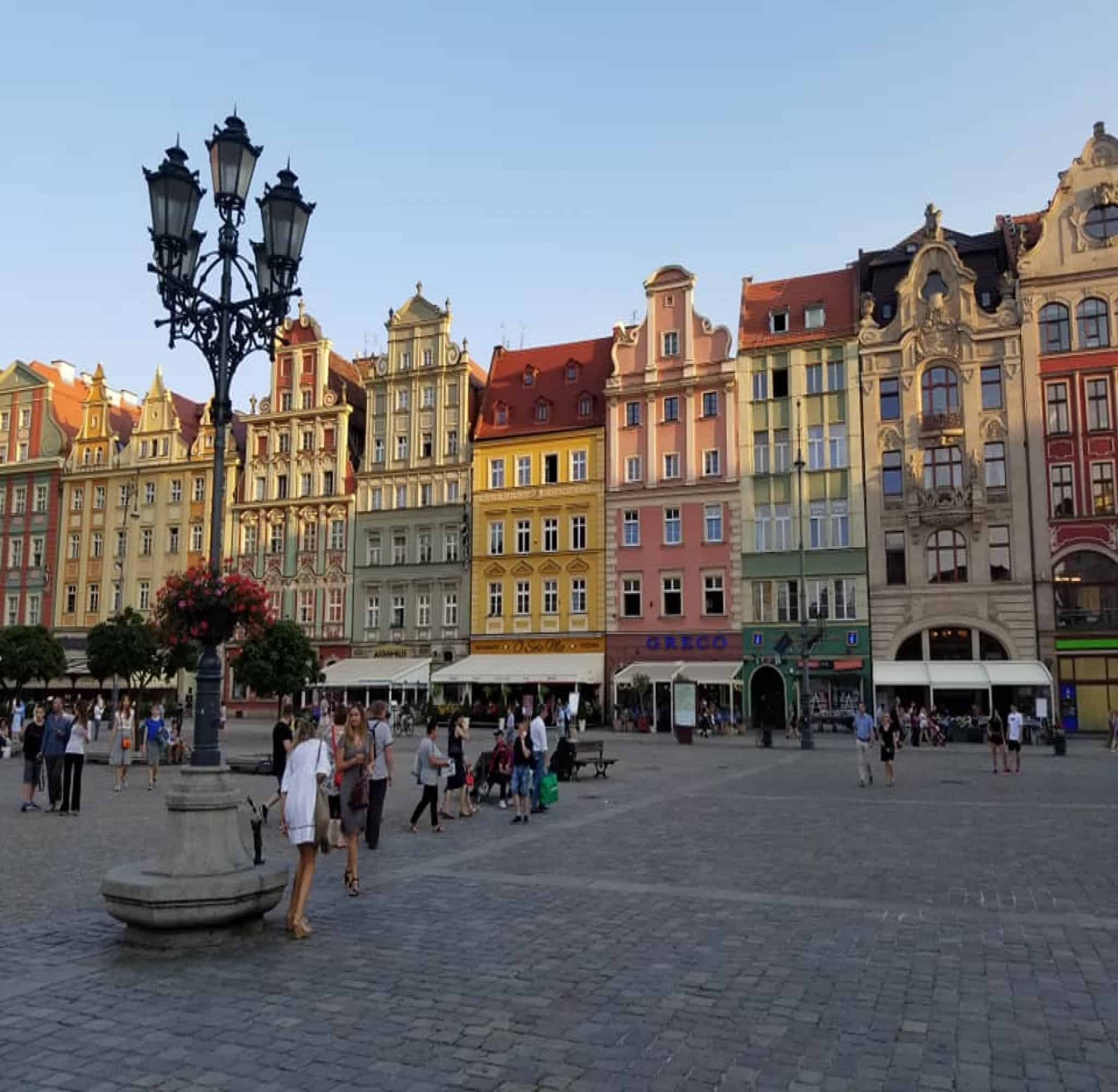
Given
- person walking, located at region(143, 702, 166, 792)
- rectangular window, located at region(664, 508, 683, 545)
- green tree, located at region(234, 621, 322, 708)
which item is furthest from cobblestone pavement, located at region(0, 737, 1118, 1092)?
rectangular window, located at region(664, 508, 683, 545)

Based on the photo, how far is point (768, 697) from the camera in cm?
4416

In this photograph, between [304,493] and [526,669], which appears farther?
Result: [304,493]

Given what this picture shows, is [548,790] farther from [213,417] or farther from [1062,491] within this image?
[1062,491]

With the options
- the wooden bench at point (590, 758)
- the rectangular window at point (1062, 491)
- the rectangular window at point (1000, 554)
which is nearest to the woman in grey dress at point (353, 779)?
the wooden bench at point (590, 758)

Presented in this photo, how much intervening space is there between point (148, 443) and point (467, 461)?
21.5 meters

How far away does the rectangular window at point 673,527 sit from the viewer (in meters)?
47.0

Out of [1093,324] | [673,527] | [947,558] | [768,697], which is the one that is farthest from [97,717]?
[1093,324]

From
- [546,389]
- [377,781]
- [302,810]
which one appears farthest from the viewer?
[546,389]

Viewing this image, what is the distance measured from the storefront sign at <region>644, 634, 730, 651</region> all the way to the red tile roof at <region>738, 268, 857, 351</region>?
13.7m

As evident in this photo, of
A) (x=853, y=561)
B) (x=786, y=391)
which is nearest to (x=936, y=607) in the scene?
(x=853, y=561)

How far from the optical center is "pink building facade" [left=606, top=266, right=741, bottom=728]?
45.8 m

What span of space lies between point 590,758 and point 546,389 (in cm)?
3288

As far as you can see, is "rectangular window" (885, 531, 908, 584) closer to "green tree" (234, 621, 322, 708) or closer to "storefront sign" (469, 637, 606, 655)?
"storefront sign" (469, 637, 606, 655)

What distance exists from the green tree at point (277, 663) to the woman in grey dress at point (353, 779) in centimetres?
2310
